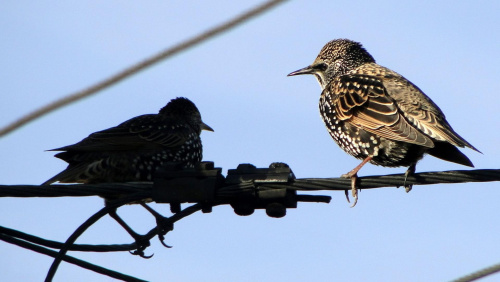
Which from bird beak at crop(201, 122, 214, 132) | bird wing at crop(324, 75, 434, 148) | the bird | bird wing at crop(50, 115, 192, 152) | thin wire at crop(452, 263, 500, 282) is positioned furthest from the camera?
bird beak at crop(201, 122, 214, 132)

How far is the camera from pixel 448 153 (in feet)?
22.5

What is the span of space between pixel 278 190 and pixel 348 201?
1462 mm

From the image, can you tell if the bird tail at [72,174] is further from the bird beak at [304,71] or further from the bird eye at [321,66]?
the bird eye at [321,66]

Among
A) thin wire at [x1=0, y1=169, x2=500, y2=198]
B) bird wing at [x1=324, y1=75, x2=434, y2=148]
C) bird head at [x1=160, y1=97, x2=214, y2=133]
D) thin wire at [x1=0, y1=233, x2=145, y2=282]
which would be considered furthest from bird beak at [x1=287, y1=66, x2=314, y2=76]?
thin wire at [x1=0, y1=233, x2=145, y2=282]

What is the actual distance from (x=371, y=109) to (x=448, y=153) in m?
0.90

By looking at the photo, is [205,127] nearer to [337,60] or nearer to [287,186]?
[337,60]

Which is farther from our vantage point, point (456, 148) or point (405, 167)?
point (405, 167)

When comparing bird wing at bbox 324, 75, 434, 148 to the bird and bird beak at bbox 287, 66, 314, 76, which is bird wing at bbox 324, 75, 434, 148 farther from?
the bird

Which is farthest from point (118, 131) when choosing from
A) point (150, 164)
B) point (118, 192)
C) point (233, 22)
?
point (233, 22)

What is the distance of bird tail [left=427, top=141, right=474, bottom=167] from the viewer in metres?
6.71

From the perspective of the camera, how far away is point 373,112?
7492mm

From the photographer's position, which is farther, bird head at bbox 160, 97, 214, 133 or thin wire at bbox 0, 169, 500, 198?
bird head at bbox 160, 97, 214, 133

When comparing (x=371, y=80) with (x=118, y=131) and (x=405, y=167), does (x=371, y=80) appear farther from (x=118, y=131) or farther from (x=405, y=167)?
(x=118, y=131)

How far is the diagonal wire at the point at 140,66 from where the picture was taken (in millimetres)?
4145
